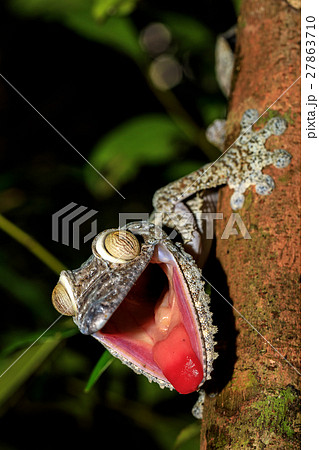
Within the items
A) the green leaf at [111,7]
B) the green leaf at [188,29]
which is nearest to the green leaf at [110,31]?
the green leaf at [188,29]

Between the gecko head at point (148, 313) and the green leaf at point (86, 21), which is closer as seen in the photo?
the gecko head at point (148, 313)

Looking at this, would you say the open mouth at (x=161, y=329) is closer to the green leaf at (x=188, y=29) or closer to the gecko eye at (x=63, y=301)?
the gecko eye at (x=63, y=301)

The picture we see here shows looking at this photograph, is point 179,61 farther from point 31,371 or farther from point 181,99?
point 31,371

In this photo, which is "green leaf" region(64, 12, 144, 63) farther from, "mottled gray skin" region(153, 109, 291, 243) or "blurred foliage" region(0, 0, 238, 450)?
"mottled gray skin" region(153, 109, 291, 243)
